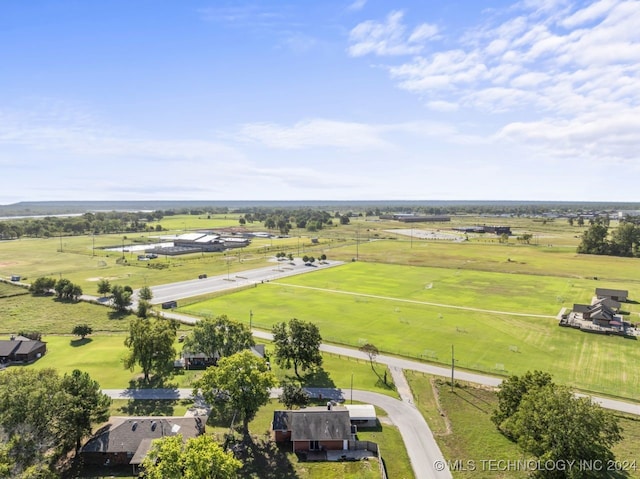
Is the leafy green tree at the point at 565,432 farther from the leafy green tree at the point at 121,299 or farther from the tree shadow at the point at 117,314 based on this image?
the leafy green tree at the point at 121,299

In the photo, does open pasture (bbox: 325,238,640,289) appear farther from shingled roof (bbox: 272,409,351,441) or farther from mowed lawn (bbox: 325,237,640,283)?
shingled roof (bbox: 272,409,351,441)

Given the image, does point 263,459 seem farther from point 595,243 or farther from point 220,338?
point 595,243

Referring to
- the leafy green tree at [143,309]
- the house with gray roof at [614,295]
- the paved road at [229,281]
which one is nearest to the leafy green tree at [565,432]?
the house with gray roof at [614,295]

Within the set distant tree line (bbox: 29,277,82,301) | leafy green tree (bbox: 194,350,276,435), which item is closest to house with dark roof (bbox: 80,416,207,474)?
leafy green tree (bbox: 194,350,276,435)

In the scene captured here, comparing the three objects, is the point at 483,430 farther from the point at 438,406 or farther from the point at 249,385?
the point at 249,385

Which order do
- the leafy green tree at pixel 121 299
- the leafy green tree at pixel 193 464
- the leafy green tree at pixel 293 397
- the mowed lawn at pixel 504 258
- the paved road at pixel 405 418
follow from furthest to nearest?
the mowed lawn at pixel 504 258 → the leafy green tree at pixel 121 299 → the leafy green tree at pixel 293 397 → the paved road at pixel 405 418 → the leafy green tree at pixel 193 464

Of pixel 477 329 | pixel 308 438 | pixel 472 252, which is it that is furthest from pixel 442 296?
pixel 472 252
